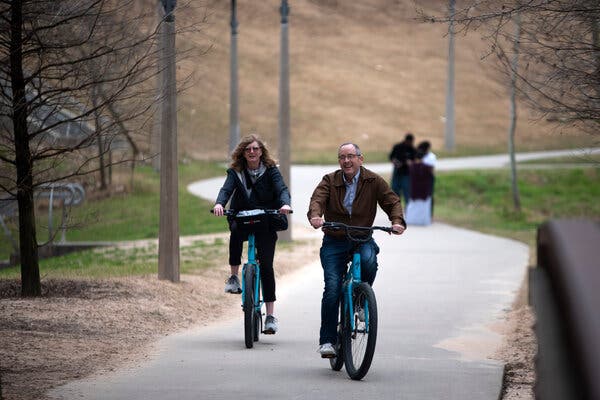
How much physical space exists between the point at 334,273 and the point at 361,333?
53cm

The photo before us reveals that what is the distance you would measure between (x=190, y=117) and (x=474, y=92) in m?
21.4

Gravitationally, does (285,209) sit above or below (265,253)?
above

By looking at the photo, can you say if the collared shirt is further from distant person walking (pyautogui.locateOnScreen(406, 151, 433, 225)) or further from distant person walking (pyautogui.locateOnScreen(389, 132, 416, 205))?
distant person walking (pyautogui.locateOnScreen(389, 132, 416, 205))

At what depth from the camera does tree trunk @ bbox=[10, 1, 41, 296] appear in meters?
11.2

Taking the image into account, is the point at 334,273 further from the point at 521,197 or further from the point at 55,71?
the point at 521,197

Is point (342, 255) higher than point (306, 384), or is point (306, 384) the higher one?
point (342, 255)

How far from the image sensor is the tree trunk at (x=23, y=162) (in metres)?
11.2

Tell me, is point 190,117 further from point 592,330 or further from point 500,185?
point 592,330

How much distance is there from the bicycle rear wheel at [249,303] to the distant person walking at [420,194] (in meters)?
15.0

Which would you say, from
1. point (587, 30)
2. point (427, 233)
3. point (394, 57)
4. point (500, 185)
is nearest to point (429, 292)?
point (587, 30)

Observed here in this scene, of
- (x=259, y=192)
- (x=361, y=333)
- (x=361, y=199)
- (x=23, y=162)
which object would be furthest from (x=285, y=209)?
(x=23, y=162)

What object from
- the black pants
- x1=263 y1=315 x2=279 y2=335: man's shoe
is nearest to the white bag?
the black pants

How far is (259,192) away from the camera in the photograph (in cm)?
1012

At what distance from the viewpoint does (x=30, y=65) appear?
41.5 feet
